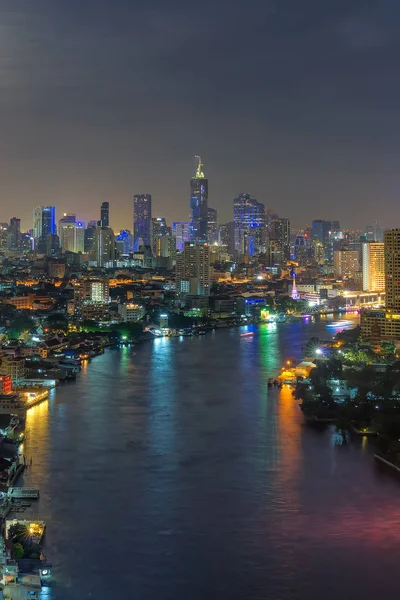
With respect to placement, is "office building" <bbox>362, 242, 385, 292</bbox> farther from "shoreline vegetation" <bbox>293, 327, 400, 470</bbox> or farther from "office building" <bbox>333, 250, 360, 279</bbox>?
"shoreline vegetation" <bbox>293, 327, 400, 470</bbox>

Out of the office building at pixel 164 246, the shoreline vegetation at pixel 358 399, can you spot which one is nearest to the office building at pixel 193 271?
the office building at pixel 164 246

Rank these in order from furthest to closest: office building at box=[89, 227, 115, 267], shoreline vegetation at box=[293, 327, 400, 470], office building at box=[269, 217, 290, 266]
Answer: office building at box=[269, 217, 290, 266] < office building at box=[89, 227, 115, 267] < shoreline vegetation at box=[293, 327, 400, 470]

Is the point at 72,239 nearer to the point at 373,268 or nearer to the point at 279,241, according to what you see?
the point at 279,241

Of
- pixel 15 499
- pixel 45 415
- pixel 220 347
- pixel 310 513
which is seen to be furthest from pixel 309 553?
pixel 220 347

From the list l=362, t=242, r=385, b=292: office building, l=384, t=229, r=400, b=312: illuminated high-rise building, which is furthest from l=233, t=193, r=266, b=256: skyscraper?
l=384, t=229, r=400, b=312: illuminated high-rise building

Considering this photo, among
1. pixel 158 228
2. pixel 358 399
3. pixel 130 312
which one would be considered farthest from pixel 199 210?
pixel 358 399

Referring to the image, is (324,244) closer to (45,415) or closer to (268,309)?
(268,309)
